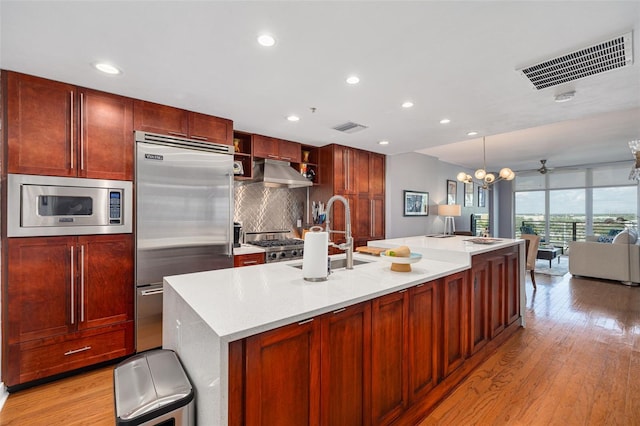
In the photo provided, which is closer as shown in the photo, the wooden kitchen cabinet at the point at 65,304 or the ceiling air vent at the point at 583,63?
the ceiling air vent at the point at 583,63

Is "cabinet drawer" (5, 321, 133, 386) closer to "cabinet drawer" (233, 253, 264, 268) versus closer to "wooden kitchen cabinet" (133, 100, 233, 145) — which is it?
"cabinet drawer" (233, 253, 264, 268)

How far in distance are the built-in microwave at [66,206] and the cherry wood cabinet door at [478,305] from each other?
3036 mm

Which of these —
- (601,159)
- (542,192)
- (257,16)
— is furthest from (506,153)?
(257,16)

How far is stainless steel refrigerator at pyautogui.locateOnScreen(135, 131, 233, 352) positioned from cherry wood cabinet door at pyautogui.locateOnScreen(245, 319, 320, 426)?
79.8 inches

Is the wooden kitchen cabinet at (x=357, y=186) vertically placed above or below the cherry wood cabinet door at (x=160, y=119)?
below

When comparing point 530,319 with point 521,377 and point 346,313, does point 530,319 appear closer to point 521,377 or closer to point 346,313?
point 521,377

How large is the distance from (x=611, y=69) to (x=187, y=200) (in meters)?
3.64

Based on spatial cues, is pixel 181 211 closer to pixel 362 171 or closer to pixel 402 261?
pixel 402 261

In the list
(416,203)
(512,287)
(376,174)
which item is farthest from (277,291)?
(416,203)

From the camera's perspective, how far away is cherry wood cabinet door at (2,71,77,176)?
6.81 ft

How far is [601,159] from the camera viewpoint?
7.06m

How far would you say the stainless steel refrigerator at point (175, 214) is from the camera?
2574 millimetres

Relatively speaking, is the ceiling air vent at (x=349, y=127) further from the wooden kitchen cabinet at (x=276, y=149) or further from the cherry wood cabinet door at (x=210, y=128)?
the cherry wood cabinet door at (x=210, y=128)

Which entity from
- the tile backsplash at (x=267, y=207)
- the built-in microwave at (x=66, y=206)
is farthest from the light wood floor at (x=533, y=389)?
the tile backsplash at (x=267, y=207)
